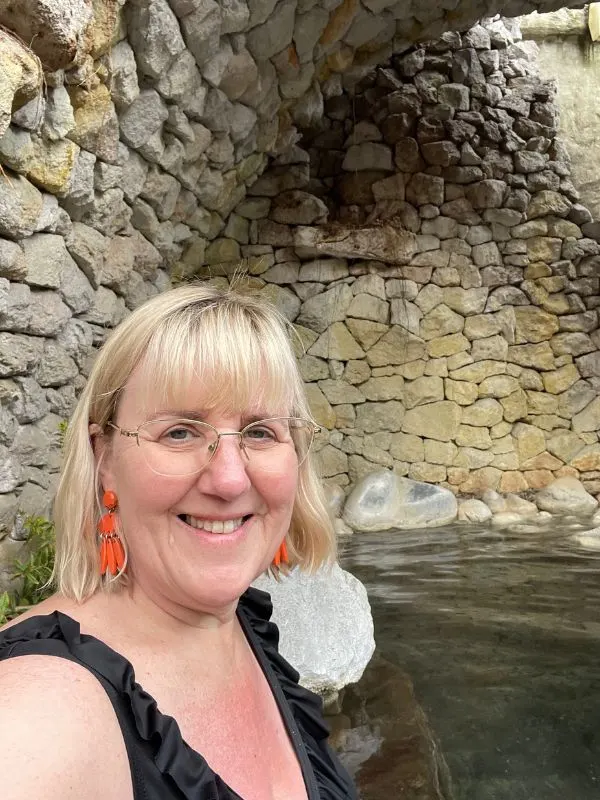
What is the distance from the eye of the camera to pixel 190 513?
2.46ft

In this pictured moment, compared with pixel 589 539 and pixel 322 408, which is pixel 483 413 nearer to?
pixel 322 408

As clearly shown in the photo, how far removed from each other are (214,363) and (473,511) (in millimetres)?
4883

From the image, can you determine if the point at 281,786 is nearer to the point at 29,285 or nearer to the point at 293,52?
the point at 29,285

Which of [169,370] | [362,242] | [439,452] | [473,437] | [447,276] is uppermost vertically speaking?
[362,242]

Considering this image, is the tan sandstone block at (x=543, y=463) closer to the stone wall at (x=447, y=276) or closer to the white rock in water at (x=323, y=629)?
the stone wall at (x=447, y=276)

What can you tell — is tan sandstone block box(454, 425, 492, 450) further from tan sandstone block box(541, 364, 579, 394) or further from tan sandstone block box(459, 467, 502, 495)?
tan sandstone block box(541, 364, 579, 394)

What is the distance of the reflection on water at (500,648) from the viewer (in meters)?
1.83

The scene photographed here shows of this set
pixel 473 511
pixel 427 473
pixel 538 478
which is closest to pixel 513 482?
pixel 538 478

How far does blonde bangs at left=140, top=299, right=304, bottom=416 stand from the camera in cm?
76

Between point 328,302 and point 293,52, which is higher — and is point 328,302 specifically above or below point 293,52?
below

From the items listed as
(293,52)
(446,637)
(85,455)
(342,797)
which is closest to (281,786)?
(342,797)

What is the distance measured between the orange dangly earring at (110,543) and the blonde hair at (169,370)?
1cm

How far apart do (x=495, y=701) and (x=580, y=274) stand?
15.6 feet

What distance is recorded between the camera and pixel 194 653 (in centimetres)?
80
